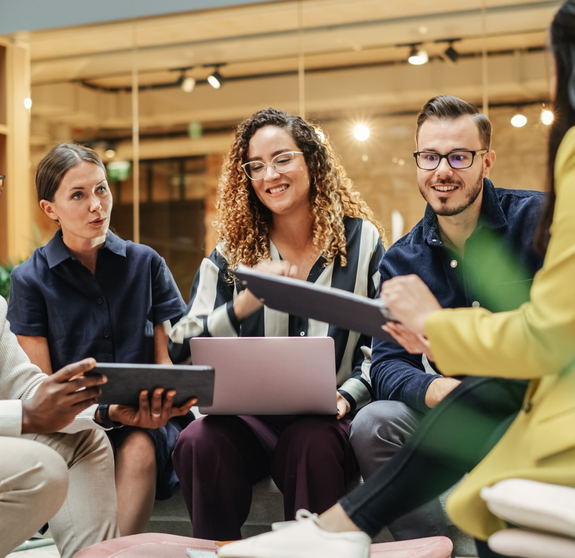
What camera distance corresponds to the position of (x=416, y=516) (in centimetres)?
207

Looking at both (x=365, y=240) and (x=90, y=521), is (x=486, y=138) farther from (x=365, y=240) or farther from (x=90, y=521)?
(x=90, y=521)

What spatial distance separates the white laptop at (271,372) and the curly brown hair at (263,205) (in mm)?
512

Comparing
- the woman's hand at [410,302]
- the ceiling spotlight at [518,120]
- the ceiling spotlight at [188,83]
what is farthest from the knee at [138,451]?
the ceiling spotlight at [188,83]

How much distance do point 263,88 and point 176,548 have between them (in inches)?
170

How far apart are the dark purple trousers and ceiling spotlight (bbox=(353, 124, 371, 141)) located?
3549 millimetres

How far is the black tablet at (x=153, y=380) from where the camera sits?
5.73 feet

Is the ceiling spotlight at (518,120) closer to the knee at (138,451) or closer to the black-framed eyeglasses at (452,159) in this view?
the black-framed eyeglasses at (452,159)

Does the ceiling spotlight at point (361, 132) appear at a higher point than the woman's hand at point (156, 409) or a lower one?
higher

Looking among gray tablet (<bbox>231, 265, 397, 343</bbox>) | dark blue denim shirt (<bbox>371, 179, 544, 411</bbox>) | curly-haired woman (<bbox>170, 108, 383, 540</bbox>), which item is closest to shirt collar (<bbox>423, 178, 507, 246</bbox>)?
dark blue denim shirt (<bbox>371, 179, 544, 411</bbox>)

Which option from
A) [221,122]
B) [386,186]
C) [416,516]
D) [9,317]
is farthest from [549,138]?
[221,122]

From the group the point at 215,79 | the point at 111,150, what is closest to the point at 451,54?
the point at 215,79

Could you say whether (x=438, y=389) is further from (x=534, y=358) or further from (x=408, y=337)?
(x=534, y=358)

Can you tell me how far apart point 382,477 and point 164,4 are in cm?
476

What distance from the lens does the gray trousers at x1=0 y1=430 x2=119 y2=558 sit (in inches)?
71.1
